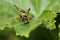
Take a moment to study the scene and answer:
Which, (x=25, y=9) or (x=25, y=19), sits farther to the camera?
(x=25, y=9)

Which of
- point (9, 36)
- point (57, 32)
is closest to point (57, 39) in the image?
point (57, 32)

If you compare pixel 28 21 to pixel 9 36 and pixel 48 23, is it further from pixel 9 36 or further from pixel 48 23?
pixel 9 36

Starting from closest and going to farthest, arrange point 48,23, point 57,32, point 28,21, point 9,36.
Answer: point 48,23
point 28,21
point 57,32
point 9,36

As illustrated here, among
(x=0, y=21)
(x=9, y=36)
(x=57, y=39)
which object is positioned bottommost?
(x=9, y=36)

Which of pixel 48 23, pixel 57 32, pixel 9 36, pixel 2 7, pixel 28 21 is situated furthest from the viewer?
pixel 9 36

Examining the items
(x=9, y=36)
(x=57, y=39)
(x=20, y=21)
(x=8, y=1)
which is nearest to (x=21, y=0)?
(x=8, y=1)

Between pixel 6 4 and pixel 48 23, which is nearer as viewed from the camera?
pixel 48 23

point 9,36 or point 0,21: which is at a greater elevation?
point 0,21
